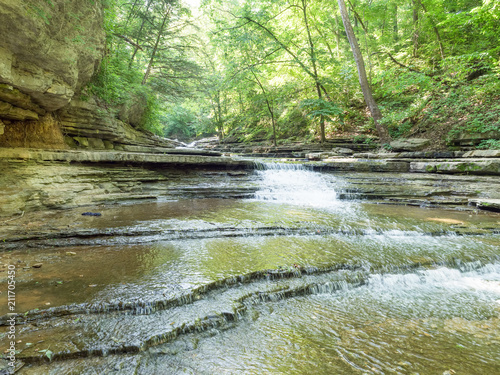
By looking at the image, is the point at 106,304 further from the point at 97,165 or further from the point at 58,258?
the point at 97,165

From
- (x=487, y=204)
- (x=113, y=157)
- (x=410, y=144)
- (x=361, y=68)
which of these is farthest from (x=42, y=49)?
(x=410, y=144)

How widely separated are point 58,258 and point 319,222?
4269 millimetres

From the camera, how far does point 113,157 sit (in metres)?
7.04

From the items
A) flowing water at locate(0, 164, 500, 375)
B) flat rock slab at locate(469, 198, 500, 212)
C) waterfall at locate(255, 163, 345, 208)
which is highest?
waterfall at locate(255, 163, 345, 208)

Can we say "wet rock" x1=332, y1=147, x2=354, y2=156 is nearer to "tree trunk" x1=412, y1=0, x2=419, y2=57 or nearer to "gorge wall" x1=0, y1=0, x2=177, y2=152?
"tree trunk" x1=412, y1=0, x2=419, y2=57

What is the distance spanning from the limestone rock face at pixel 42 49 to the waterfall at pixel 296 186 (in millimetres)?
5696

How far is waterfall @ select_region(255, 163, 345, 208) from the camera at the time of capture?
7.30 meters

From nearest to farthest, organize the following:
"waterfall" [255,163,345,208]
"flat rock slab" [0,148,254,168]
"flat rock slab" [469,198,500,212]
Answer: "flat rock slab" [0,148,254,168]
"flat rock slab" [469,198,500,212]
"waterfall" [255,163,345,208]

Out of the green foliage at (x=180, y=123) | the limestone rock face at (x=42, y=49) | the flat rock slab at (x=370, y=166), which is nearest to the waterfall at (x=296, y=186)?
the flat rock slab at (x=370, y=166)

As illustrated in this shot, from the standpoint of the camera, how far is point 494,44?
10531mm

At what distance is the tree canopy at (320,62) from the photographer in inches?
380

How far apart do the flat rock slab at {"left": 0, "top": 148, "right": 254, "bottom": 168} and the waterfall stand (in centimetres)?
117

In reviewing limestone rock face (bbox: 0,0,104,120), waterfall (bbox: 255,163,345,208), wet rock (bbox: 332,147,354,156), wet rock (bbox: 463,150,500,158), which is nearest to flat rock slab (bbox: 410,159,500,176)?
wet rock (bbox: 463,150,500,158)

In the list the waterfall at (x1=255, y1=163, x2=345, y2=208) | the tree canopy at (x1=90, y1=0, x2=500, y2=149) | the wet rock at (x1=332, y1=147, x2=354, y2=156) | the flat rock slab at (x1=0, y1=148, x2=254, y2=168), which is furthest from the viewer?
the wet rock at (x1=332, y1=147, x2=354, y2=156)
